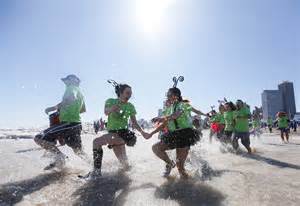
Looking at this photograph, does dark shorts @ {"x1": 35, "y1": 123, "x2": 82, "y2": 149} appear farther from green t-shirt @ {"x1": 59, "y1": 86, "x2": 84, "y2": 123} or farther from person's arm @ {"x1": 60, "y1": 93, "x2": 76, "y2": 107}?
person's arm @ {"x1": 60, "y1": 93, "x2": 76, "y2": 107}

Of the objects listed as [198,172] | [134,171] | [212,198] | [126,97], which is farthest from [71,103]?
[212,198]

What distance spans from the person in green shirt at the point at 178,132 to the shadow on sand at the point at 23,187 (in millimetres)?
1812

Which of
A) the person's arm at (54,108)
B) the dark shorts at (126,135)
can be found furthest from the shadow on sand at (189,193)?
the person's arm at (54,108)

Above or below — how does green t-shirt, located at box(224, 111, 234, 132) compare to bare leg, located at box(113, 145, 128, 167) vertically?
above

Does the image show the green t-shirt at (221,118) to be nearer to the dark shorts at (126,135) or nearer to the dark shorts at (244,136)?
the dark shorts at (244,136)

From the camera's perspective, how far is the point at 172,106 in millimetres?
6473

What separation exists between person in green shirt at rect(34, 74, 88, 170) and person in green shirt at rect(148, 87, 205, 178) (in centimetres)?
168

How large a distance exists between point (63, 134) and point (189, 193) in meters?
3.07

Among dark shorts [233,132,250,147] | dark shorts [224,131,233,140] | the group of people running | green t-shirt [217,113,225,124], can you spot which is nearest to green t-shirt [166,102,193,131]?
the group of people running

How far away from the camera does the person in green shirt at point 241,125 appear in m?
11.3

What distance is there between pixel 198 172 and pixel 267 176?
1204mm

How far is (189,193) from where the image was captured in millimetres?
4988

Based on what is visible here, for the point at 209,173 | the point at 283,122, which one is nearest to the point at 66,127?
the point at 209,173

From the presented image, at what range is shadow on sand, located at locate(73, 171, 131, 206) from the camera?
180 inches
